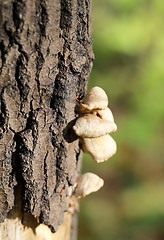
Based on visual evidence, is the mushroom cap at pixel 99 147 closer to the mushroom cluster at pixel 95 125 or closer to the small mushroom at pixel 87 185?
the mushroom cluster at pixel 95 125

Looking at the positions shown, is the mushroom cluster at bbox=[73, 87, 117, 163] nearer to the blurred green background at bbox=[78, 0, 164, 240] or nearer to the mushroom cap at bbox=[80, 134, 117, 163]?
the mushroom cap at bbox=[80, 134, 117, 163]

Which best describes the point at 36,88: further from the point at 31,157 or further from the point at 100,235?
the point at 100,235

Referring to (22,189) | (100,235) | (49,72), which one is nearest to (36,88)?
(49,72)

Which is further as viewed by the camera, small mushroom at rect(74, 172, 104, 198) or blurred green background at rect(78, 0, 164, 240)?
blurred green background at rect(78, 0, 164, 240)

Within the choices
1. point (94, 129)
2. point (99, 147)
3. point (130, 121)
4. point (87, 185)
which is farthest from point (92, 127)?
point (130, 121)

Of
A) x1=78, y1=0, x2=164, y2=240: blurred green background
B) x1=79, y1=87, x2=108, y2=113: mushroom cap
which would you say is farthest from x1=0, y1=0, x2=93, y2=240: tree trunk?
x1=78, y1=0, x2=164, y2=240: blurred green background

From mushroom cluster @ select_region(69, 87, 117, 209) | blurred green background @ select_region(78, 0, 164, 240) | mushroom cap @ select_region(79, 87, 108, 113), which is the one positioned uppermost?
mushroom cap @ select_region(79, 87, 108, 113)

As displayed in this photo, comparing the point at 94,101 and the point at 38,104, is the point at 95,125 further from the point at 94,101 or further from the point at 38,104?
the point at 38,104

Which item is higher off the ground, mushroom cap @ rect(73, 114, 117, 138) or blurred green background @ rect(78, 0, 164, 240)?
mushroom cap @ rect(73, 114, 117, 138)
